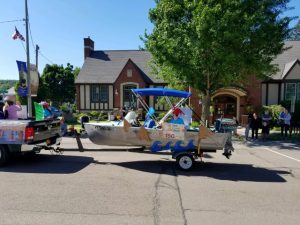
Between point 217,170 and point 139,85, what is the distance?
22574mm

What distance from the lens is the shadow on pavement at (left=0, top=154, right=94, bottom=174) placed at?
304 inches

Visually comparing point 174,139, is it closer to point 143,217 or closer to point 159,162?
point 159,162

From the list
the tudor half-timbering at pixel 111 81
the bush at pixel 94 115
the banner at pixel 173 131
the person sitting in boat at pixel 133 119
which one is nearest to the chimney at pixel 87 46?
the tudor half-timbering at pixel 111 81

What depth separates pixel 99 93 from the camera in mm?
31750

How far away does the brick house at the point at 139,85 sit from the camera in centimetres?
2590

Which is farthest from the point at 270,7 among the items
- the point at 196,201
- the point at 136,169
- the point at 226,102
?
the point at 196,201

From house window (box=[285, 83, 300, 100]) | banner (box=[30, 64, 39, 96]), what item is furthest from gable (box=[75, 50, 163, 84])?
banner (box=[30, 64, 39, 96])

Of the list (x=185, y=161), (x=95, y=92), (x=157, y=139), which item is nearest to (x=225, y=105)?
(x=95, y=92)

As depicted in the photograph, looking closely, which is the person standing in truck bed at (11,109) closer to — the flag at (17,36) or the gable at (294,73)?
the flag at (17,36)

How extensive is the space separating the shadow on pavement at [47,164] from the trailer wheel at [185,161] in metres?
2.66

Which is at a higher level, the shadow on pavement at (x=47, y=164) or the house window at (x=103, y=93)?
the house window at (x=103, y=93)

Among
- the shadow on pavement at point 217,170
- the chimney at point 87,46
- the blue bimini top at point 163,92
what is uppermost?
the chimney at point 87,46

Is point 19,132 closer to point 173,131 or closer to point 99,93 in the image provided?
point 173,131

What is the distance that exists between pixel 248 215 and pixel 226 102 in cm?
2259
